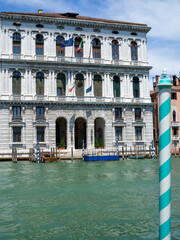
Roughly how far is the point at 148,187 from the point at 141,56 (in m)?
26.0

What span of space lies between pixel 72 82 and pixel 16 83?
6.17m

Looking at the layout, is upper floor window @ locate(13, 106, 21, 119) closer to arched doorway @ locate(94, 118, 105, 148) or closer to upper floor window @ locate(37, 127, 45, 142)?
upper floor window @ locate(37, 127, 45, 142)

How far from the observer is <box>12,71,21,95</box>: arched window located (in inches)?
1320

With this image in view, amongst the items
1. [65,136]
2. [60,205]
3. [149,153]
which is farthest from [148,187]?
[65,136]

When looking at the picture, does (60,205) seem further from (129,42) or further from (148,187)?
(129,42)

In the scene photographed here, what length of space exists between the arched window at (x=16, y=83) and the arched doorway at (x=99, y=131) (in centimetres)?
1017

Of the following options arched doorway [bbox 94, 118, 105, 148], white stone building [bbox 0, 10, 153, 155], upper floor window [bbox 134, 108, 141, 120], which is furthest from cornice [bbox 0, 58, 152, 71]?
arched doorway [bbox 94, 118, 105, 148]

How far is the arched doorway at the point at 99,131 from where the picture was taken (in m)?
35.6

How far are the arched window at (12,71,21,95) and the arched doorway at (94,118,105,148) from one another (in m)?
10.2

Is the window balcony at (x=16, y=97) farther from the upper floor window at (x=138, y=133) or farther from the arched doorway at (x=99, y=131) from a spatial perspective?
the upper floor window at (x=138, y=133)

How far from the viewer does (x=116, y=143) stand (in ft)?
114

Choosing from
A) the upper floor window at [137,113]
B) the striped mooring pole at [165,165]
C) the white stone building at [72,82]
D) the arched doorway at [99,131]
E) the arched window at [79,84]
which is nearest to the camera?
the striped mooring pole at [165,165]

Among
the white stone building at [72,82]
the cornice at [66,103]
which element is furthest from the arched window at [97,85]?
the cornice at [66,103]

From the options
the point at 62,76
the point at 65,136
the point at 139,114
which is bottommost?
the point at 65,136
